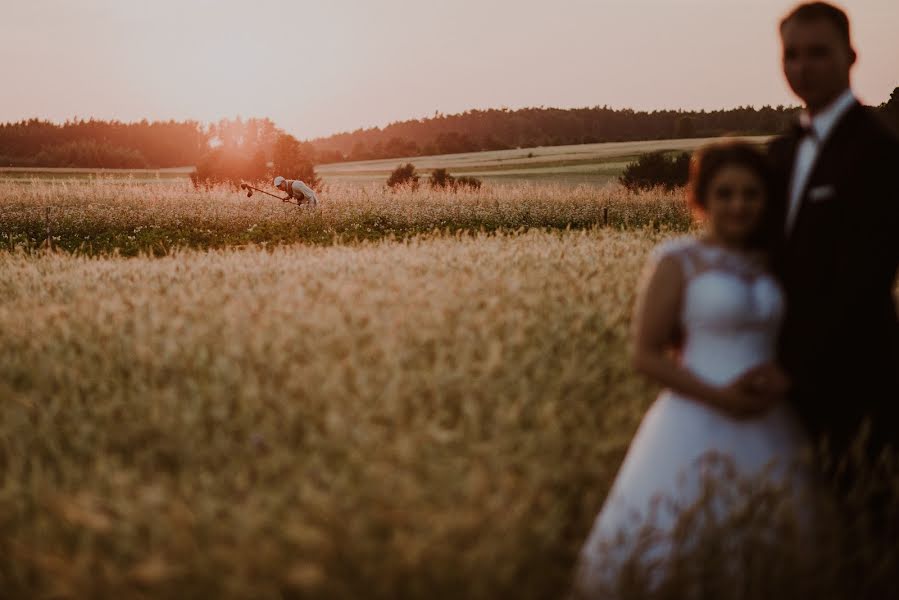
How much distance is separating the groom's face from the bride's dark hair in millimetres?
368

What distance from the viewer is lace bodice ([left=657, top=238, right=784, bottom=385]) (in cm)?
281

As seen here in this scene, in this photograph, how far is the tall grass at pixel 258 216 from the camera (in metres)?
18.9

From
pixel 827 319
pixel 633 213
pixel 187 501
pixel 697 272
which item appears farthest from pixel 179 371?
pixel 633 213

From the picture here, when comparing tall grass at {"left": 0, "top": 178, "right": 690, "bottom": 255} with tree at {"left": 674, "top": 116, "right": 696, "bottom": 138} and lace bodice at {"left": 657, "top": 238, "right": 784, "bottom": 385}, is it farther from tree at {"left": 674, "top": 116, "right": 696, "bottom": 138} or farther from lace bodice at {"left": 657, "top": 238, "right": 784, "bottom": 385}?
tree at {"left": 674, "top": 116, "right": 696, "bottom": 138}

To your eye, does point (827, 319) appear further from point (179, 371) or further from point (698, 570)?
point (179, 371)

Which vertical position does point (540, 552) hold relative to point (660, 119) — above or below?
below

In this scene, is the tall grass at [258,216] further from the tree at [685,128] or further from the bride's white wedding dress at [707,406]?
the tree at [685,128]

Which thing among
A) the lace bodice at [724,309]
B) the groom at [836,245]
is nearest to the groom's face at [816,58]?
the groom at [836,245]

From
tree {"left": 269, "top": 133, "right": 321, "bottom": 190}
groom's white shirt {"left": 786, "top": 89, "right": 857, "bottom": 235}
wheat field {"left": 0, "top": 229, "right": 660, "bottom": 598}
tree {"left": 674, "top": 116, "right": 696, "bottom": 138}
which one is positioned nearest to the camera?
wheat field {"left": 0, "top": 229, "right": 660, "bottom": 598}

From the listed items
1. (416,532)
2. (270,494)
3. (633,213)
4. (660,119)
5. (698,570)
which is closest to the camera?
(416,532)

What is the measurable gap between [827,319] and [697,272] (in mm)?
600

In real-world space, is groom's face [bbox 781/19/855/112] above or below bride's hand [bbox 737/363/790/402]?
above

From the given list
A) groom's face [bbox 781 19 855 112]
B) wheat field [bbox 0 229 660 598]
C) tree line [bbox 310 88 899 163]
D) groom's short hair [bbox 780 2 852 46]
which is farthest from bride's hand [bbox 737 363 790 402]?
tree line [bbox 310 88 899 163]

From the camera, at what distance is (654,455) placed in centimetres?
283
